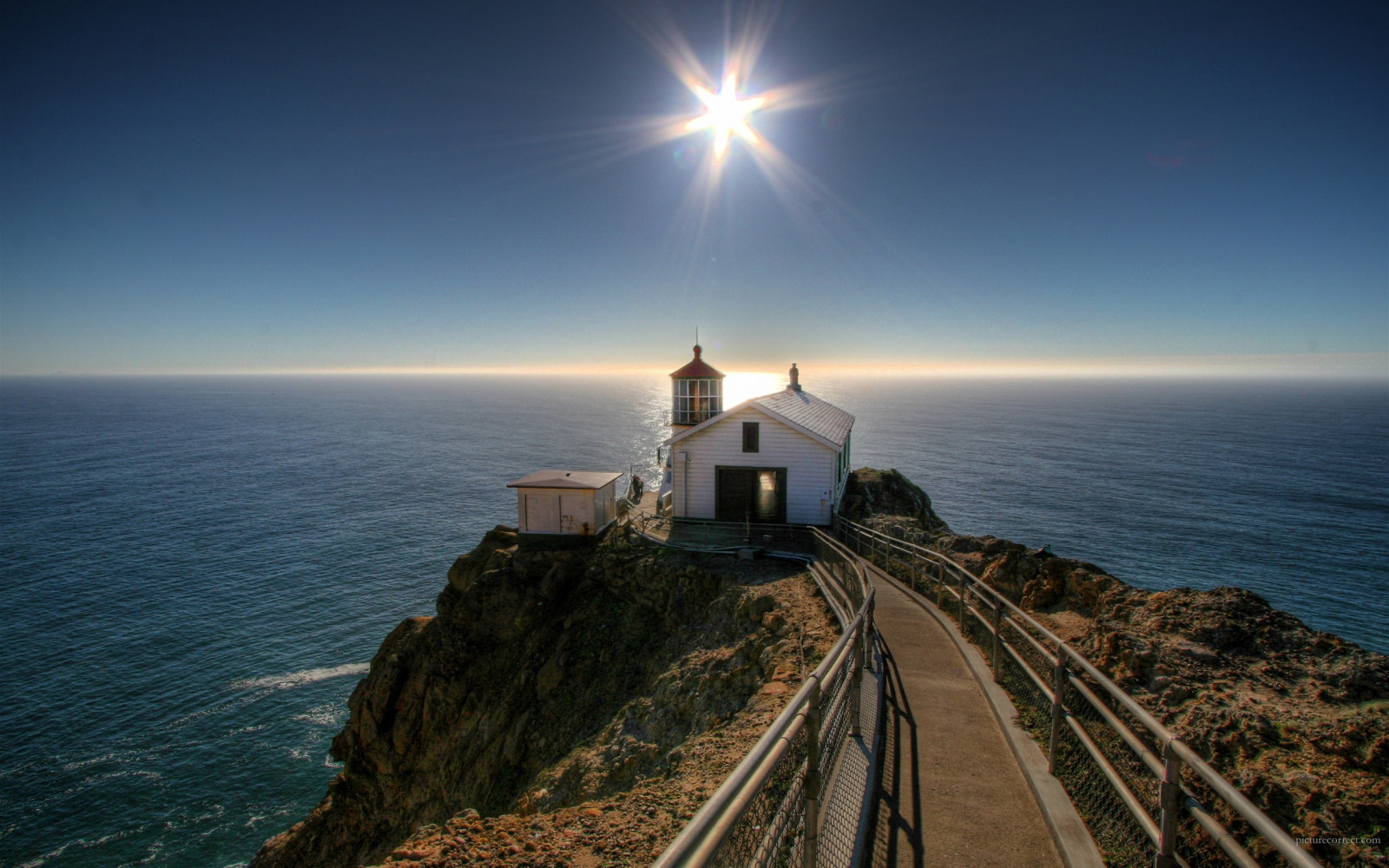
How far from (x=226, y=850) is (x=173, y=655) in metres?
13.8

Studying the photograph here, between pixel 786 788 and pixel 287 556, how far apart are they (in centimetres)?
4471

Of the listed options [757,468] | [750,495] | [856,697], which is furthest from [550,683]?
Answer: [856,697]

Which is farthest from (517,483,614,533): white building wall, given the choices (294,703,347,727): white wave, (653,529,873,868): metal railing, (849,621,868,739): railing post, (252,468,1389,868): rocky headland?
(849,621,868,739): railing post

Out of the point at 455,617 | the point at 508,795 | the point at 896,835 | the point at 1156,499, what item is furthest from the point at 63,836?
the point at 1156,499

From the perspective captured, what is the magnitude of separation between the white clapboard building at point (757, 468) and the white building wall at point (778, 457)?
0.03 metres

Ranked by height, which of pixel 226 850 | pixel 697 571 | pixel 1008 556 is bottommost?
pixel 226 850

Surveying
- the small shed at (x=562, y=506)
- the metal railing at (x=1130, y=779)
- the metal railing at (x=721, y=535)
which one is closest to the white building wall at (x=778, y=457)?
the metal railing at (x=721, y=535)

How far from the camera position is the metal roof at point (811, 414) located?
846 inches

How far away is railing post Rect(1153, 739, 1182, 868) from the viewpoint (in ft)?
11.1

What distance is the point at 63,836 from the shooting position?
1830cm

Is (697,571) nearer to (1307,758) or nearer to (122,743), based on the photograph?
(1307,758)

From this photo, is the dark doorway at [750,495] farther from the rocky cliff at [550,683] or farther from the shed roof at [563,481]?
the shed roof at [563,481]

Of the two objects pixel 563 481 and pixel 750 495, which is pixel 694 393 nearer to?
pixel 750 495

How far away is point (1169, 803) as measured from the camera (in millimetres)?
3430
